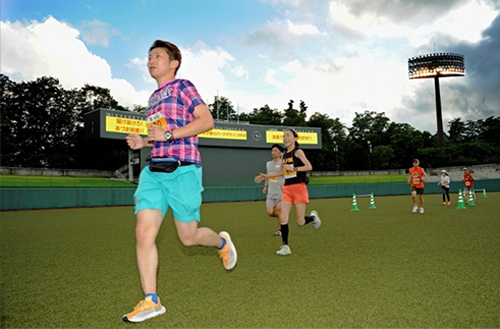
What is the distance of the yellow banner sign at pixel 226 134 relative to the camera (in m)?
36.5

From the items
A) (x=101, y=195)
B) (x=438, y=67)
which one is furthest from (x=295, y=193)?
(x=438, y=67)

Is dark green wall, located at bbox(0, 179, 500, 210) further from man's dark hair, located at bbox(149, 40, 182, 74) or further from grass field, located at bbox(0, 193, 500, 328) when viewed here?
man's dark hair, located at bbox(149, 40, 182, 74)

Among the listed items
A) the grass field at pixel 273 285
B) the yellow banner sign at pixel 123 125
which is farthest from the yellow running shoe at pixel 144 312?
the yellow banner sign at pixel 123 125

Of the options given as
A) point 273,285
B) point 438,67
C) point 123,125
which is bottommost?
point 273,285

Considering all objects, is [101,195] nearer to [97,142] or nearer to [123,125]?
[123,125]

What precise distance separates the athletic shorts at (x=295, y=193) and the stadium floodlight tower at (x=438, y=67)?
3131 inches

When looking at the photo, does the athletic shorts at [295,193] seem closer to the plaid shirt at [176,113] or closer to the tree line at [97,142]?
the plaid shirt at [176,113]

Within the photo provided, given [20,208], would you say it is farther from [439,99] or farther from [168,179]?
[439,99]

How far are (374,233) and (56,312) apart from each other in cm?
688

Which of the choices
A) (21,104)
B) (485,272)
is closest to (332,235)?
(485,272)

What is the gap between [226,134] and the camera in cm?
3738

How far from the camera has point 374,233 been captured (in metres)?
8.83

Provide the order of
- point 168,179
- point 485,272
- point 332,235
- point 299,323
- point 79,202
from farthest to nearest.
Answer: point 79,202 < point 332,235 < point 485,272 < point 168,179 < point 299,323

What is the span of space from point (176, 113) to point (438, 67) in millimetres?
85765
